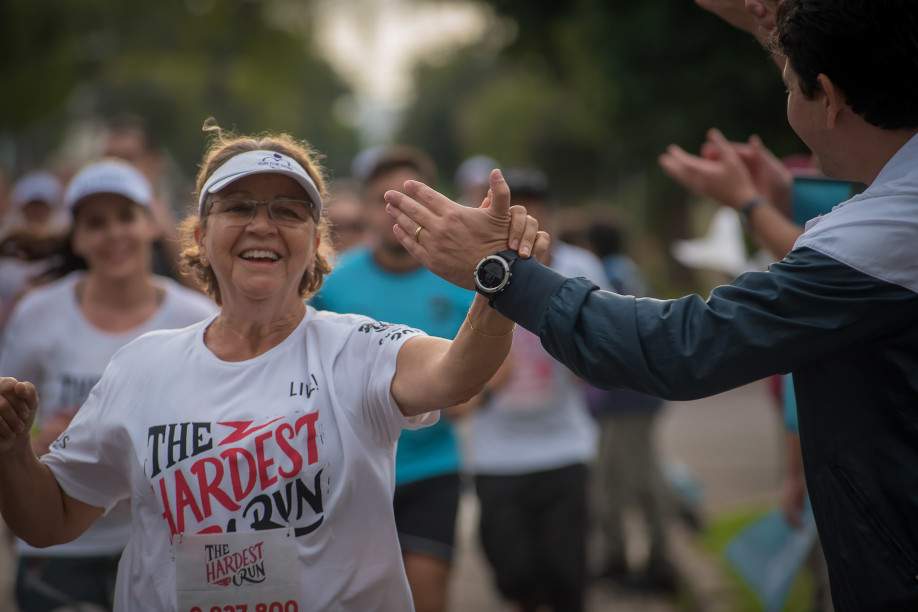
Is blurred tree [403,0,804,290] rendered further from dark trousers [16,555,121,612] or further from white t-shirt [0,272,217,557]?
dark trousers [16,555,121,612]

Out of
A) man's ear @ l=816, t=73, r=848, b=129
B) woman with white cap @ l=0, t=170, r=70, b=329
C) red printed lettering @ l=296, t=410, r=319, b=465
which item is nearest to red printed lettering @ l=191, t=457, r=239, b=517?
red printed lettering @ l=296, t=410, r=319, b=465

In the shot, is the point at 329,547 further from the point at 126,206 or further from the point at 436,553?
the point at 126,206

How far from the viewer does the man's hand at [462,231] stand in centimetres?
249

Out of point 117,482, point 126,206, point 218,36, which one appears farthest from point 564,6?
point 117,482

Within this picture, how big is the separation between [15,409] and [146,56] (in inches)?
1276

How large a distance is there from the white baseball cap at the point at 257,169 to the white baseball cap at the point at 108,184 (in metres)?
1.70

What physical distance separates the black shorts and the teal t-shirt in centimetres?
10

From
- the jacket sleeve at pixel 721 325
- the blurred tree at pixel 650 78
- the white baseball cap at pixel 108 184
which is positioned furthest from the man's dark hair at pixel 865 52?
the blurred tree at pixel 650 78

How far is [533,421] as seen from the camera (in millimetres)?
5926

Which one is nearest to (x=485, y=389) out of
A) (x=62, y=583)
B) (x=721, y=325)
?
(x=62, y=583)

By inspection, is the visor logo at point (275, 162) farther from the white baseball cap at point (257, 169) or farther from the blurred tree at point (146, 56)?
the blurred tree at point (146, 56)

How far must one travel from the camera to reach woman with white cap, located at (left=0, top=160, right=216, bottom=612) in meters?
4.11

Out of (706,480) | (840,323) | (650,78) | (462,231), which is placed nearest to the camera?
(840,323)

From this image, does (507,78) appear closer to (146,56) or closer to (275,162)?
(146,56)
